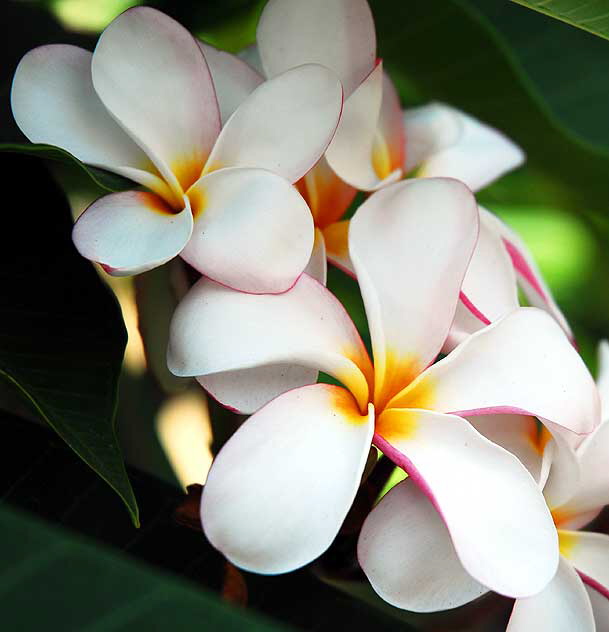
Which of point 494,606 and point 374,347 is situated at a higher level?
point 374,347

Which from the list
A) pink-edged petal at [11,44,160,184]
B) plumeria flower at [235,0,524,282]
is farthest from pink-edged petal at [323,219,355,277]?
pink-edged petal at [11,44,160,184]

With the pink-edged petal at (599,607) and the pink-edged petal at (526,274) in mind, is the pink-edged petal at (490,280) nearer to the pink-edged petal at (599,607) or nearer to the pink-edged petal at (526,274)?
the pink-edged petal at (526,274)

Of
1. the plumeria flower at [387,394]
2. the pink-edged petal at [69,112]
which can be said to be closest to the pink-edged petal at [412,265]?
the plumeria flower at [387,394]

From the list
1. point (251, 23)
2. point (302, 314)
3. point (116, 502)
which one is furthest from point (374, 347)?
point (251, 23)

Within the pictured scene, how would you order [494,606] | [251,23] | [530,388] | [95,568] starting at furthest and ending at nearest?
[251,23], [494,606], [530,388], [95,568]

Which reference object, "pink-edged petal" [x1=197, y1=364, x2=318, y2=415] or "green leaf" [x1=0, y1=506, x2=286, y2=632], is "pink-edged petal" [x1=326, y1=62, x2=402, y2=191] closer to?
"pink-edged petal" [x1=197, y1=364, x2=318, y2=415]

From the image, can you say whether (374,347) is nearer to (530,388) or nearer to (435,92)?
(530,388)

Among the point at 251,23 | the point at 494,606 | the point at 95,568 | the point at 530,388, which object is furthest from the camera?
the point at 251,23
